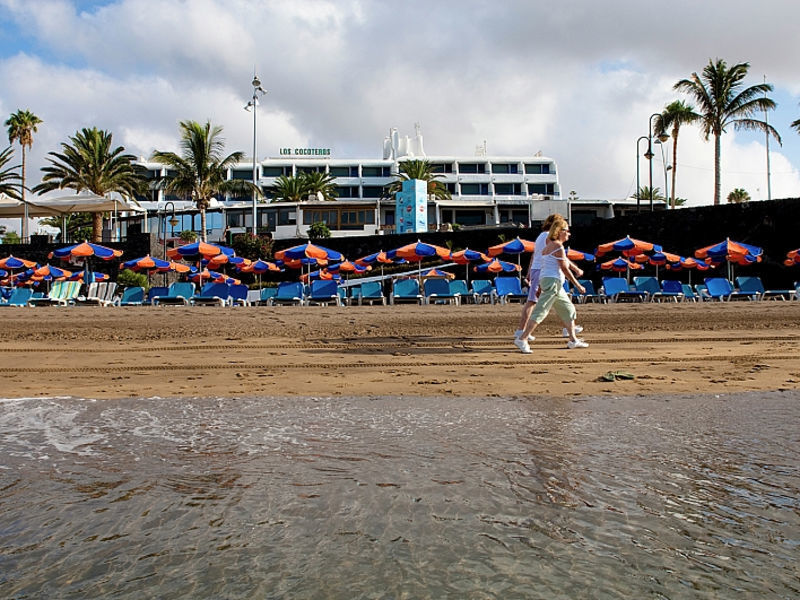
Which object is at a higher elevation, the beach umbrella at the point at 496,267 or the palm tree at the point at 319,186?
the palm tree at the point at 319,186

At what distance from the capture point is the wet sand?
5.40 m

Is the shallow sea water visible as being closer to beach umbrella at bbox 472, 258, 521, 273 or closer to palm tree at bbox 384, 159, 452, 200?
beach umbrella at bbox 472, 258, 521, 273

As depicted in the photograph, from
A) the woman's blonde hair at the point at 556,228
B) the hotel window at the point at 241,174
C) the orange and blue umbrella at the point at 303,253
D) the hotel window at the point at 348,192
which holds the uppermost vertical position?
the hotel window at the point at 241,174

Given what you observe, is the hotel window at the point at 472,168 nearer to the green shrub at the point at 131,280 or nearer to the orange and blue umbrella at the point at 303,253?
the green shrub at the point at 131,280

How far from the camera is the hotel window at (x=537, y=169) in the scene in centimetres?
7162

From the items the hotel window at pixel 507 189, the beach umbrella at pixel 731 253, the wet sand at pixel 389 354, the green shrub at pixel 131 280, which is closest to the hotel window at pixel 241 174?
the hotel window at pixel 507 189

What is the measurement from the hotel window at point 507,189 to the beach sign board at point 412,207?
26106 millimetres

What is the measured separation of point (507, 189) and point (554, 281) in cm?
6339

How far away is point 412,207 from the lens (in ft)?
145

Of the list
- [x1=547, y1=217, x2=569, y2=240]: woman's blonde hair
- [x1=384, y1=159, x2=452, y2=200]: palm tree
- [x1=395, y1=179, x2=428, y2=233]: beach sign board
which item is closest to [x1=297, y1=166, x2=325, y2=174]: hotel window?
[x1=384, y1=159, x2=452, y2=200]: palm tree

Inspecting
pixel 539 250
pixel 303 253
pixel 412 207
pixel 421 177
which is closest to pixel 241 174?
pixel 421 177

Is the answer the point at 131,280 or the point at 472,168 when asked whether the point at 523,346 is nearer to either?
the point at 131,280

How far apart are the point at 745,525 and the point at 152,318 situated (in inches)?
408

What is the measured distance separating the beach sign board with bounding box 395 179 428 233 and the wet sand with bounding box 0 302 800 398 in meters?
32.2
